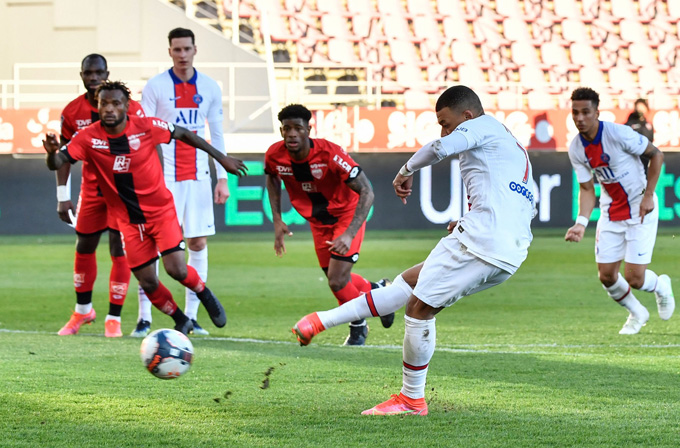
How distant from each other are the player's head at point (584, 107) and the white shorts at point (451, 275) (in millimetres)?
3236

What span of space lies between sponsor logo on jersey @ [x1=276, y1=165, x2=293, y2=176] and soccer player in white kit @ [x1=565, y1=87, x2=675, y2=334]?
2194 millimetres

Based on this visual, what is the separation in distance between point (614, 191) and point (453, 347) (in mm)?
1981

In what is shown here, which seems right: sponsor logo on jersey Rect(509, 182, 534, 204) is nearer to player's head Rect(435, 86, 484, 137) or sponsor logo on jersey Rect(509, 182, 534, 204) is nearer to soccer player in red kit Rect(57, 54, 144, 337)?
player's head Rect(435, 86, 484, 137)

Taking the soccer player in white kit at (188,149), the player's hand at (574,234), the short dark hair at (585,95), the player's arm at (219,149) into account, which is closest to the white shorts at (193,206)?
the soccer player in white kit at (188,149)

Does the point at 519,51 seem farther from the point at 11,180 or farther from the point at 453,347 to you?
the point at 453,347

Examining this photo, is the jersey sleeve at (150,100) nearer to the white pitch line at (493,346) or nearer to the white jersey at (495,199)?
the white pitch line at (493,346)

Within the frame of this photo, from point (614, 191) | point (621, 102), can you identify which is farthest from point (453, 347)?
point (621, 102)

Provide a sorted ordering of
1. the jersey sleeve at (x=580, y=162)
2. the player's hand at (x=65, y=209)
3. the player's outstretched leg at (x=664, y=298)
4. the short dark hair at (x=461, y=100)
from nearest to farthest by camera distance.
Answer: the short dark hair at (x=461, y=100) → the player's hand at (x=65, y=209) → the jersey sleeve at (x=580, y=162) → the player's outstretched leg at (x=664, y=298)

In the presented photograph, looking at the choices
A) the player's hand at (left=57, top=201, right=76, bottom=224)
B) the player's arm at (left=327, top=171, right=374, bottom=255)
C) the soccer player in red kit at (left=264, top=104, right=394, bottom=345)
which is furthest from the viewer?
the player's hand at (left=57, top=201, right=76, bottom=224)

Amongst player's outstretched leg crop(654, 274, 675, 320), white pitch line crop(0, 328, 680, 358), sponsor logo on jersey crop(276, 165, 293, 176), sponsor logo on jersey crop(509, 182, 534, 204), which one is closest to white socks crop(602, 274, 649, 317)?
player's outstretched leg crop(654, 274, 675, 320)

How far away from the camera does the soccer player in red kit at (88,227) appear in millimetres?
7094

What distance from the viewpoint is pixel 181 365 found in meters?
4.41

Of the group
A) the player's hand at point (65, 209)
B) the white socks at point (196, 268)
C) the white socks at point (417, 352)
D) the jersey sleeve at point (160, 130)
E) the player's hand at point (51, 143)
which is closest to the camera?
the white socks at point (417, 352)

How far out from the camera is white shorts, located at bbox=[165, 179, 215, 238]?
750 cm
